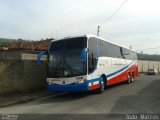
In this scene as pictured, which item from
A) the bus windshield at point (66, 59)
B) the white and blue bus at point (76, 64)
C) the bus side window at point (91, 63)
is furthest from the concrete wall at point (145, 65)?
the bus windshield at point (66, 59)

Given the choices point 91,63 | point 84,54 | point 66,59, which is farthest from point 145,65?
point 84,54

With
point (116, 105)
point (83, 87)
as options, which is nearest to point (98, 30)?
point (83, 87)

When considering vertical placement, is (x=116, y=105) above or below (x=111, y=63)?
below

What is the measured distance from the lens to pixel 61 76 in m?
13.8

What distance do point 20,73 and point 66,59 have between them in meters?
3.82

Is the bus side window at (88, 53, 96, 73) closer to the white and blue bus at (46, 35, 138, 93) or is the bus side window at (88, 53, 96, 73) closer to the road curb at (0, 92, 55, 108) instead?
the white and blue bus at (46, 35, 138, 93)

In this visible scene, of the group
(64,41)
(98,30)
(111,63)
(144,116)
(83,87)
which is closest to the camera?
(144,116)

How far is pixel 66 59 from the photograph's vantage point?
45.7 feet

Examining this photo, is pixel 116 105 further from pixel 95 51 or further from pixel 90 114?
pixel 95 51

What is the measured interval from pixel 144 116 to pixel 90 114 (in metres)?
1.86

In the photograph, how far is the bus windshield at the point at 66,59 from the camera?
1362cm

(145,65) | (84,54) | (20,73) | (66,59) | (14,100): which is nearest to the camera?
(84,54)

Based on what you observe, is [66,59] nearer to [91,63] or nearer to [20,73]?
[91,63]

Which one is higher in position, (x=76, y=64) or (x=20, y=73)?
(x=76, y=64)
